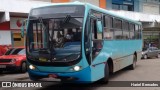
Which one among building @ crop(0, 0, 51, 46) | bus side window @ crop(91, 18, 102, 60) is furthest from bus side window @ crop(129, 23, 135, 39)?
building @ crop(0, 0, 51, 46)

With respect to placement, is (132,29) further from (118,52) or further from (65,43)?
(65,43)

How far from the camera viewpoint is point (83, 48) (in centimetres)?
992

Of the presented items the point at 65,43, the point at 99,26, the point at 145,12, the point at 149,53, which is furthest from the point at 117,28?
the point at 145,12

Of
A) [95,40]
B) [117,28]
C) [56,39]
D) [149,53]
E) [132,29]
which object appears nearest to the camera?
[56,39]

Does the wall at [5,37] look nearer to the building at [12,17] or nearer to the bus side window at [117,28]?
the building at [12,17]

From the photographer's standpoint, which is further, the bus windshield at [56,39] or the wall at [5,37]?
the wall at [5,37]

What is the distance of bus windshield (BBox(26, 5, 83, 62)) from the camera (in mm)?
9914

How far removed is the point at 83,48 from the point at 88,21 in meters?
0.98

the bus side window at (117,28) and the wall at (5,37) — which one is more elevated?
the bus side window at (117,28)

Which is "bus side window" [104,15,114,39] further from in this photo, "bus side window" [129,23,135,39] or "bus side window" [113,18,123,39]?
"bus side window" [129,23,135,39]

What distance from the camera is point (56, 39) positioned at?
33.4 ft

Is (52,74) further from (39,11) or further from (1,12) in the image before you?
(1,12)

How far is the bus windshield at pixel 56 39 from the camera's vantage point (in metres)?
9.91

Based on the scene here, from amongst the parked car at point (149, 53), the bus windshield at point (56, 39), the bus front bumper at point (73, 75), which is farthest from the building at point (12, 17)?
the bus front bumper at point (73, 75)
